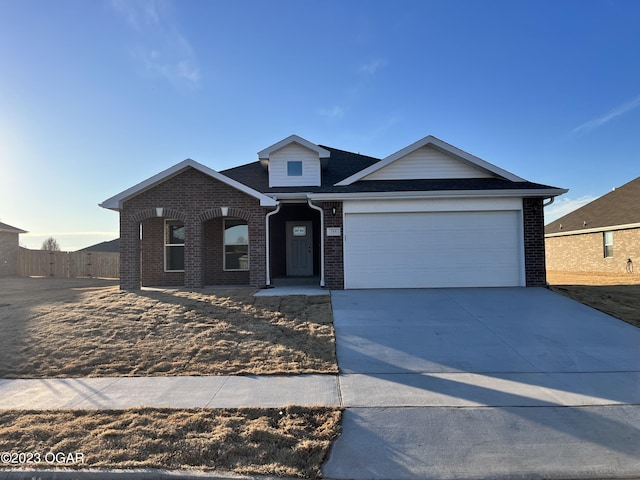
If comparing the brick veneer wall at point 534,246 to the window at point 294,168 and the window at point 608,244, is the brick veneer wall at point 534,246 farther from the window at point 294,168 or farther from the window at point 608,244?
the window at point 608,244

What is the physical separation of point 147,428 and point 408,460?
2.61 m

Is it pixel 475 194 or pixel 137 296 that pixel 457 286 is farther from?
pixel 137 296

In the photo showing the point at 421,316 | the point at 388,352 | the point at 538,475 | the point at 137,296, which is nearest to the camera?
the point at 538,475

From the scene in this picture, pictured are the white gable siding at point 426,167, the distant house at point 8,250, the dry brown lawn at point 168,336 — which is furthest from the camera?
the distant house at point 8,250

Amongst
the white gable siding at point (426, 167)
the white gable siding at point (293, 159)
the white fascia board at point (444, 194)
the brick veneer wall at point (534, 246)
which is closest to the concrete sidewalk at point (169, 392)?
the white fascia board at point (444, 194)

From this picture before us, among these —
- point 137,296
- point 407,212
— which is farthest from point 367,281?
point 137,296

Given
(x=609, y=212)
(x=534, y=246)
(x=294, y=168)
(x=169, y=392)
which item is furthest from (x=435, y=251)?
(x=609, y=212)

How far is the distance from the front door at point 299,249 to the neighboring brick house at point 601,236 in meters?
15.8

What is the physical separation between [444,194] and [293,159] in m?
5.42

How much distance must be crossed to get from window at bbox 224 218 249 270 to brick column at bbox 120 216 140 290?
2.83 metres

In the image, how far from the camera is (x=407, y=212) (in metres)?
11.9

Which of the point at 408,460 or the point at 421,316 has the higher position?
the point at 421,316

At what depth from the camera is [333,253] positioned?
39.1ft

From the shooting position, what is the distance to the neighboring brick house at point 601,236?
2034 cm
